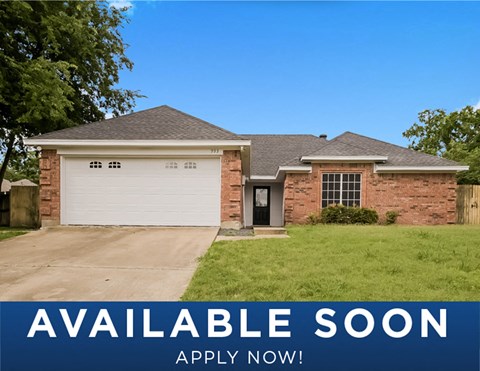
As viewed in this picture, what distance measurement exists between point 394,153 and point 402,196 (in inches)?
96.5

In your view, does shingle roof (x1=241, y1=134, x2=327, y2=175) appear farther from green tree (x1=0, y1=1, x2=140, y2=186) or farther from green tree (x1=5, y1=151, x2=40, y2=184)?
green tree (x1=5, y1=151, x2=40, y2=184)

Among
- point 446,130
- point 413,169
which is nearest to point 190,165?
point 413,169

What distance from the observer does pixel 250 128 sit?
Result: 84.3 feet

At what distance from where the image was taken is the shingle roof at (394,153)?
47.8 feet

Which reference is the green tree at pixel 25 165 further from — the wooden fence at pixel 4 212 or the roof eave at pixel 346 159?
the roof eave at pixel 346 159

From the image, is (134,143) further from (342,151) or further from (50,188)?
(342,151)

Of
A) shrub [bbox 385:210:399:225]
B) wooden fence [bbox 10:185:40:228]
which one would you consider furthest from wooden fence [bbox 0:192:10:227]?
shrub [bbox 385:210:399:225]

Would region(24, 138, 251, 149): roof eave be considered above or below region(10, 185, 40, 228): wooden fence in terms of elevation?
above

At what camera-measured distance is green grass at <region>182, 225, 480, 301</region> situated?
4.37 metres

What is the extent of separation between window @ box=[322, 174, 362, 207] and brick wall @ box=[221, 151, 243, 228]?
16.6ft

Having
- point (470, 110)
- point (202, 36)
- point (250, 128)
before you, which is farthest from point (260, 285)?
point (470, 110)

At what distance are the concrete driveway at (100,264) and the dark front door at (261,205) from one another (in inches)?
359

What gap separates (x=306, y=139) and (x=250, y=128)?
16.6 feet

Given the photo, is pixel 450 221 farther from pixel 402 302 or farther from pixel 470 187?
pixel 402 302
